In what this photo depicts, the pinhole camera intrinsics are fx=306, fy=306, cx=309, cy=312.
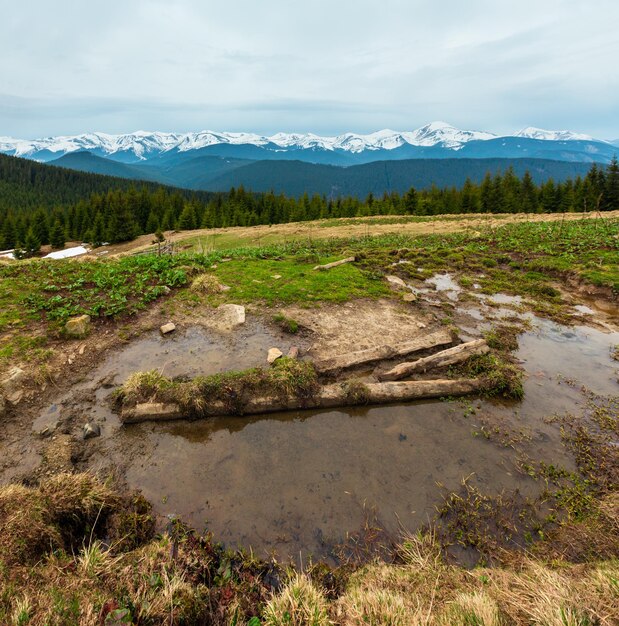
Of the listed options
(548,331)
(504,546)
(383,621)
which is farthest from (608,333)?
(383,621)

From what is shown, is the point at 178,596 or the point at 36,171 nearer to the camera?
the point at 178,596

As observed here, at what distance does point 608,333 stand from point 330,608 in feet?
44.5

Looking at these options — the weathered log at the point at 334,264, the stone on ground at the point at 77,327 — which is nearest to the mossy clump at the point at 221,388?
the stone on ground at the point at 77,327

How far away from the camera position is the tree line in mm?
67938

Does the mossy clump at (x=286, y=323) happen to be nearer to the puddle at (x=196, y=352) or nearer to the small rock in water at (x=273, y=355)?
the puddle at (x=196, y=352)

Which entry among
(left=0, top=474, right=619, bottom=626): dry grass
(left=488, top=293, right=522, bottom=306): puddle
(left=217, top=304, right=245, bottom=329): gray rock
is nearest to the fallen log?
(left=0, top=474, right=619, bottom=626): dry grass

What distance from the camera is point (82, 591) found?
336 centimetres

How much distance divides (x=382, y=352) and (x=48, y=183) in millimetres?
232410

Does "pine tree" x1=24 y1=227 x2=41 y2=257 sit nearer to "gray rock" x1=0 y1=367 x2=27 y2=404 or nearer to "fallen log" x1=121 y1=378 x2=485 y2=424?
"gray rock" x1=0 y1=367 x2=27 y2=404

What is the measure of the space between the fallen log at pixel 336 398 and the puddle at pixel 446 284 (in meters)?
8.22

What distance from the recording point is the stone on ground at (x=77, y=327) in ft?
33.9

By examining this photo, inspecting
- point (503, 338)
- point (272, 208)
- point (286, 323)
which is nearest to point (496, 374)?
point (503, 338)

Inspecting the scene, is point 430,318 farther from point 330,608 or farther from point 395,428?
point 330,608

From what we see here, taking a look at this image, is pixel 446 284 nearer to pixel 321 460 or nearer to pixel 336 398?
pixel 336 398
